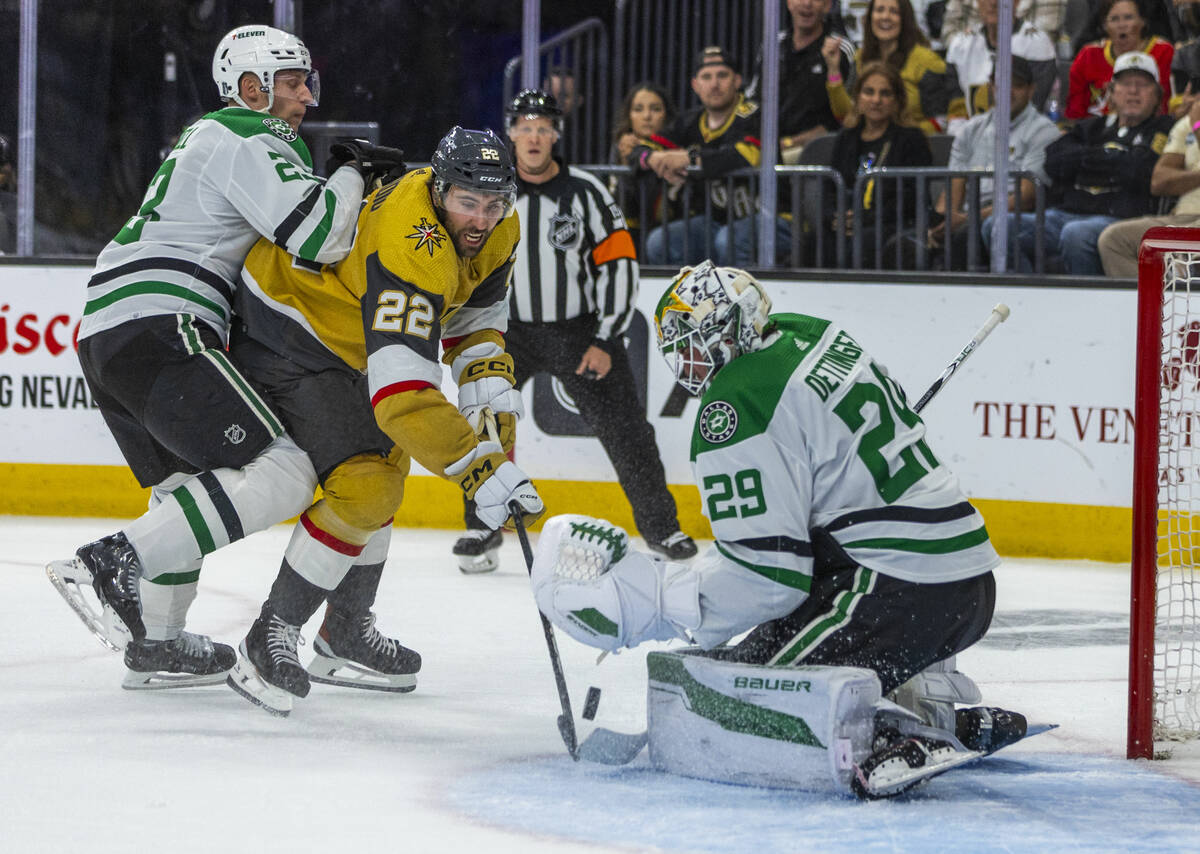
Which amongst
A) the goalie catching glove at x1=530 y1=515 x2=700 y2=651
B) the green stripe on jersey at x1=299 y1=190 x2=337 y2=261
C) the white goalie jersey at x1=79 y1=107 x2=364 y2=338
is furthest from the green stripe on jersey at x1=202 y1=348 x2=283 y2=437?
the goalie catching glove at x1=530 y1=515 x2=700 y2=651

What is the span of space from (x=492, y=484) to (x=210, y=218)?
0.78 meters

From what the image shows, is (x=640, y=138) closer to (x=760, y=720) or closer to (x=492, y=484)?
(x=492, y=484)

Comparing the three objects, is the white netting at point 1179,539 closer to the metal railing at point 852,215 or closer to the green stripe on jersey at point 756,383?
the green stripe on jersey at point 756,383

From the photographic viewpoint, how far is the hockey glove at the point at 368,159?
2.93m

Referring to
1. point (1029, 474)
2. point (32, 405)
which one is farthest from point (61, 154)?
point (1029, 474)

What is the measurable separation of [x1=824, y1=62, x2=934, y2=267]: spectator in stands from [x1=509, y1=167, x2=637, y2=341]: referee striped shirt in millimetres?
939

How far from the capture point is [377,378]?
2.66 meters

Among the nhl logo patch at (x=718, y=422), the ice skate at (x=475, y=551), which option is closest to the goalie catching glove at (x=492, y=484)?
the nhl logo patch at (x=718, y=422)

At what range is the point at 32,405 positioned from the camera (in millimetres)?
5504

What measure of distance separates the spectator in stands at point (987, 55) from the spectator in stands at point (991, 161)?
0.32 feet

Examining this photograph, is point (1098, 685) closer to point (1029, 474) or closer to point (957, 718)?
point (957, 718)

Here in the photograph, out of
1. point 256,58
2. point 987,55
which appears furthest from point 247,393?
point 987,55

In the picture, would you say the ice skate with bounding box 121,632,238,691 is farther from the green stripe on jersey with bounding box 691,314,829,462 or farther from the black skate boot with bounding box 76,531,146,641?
the green stripe on jersey with bounding box 691,314,829,462

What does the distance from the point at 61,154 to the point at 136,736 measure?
11.7ft
